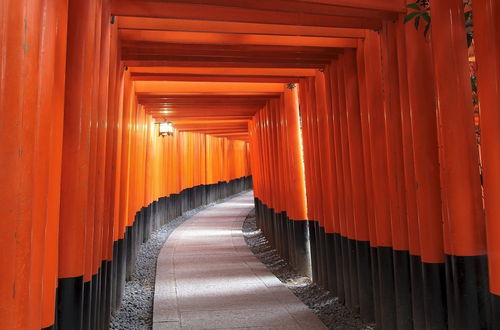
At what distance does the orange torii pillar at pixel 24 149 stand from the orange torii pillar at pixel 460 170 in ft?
8.90

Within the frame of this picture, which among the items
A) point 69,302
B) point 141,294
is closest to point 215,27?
point 69,302

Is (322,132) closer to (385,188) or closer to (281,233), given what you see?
(385,188)

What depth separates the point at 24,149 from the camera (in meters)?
1.61

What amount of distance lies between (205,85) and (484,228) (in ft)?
17.8

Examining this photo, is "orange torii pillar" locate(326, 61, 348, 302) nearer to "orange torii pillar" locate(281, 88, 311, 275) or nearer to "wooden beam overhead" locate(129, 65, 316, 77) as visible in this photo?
"wooden beam overhead" locate(129, 65, 316, 77)

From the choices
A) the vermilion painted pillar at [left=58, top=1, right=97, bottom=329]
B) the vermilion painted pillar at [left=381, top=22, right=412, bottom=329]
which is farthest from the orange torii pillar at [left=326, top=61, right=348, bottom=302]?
the vermilion painted pillar at [left=58, top=1, right=97, bottom=329]

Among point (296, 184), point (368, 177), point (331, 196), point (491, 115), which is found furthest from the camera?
point (296, 184)

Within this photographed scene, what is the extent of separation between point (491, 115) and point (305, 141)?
409 cm

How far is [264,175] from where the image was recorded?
1048 cm

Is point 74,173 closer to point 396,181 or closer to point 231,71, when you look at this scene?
point 396,181

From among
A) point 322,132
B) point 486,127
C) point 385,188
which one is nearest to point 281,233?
point 322,132

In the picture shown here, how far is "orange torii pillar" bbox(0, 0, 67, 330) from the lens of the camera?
1.50 m

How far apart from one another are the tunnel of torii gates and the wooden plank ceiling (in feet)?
0.07

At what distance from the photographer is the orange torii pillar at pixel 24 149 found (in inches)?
59.1
